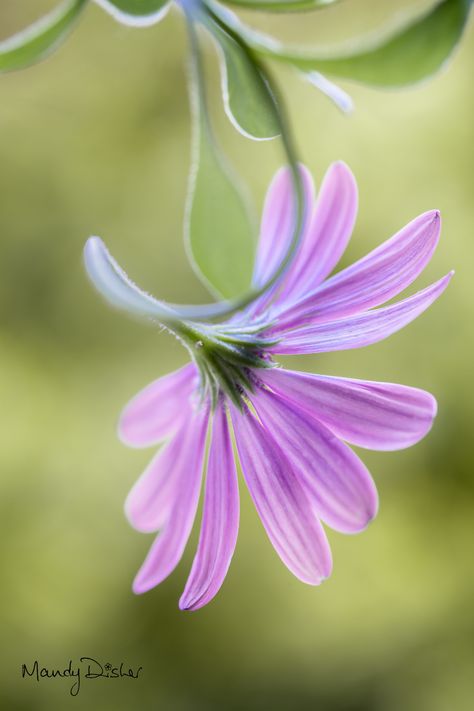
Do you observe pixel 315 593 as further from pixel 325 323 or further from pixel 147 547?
pixel 325 323

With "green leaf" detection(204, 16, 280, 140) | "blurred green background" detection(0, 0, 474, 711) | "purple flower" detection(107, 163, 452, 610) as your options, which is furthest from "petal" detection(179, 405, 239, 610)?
"blurred green background" detection(0, 0, 474, 711)

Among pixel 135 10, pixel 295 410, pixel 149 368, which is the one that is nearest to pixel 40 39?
pixel 135 10

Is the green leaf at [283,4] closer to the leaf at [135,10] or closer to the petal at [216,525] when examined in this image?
the leaf at [135,10]

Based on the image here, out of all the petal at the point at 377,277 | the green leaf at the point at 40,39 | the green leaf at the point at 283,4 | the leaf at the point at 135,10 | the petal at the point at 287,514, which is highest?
the green leaf at the point at 40,39

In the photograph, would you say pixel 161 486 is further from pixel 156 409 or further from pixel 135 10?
pixel 135 10

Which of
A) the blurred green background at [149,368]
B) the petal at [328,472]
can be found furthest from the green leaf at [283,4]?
the blurred green background at [149,368]

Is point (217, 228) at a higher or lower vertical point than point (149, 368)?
lower
